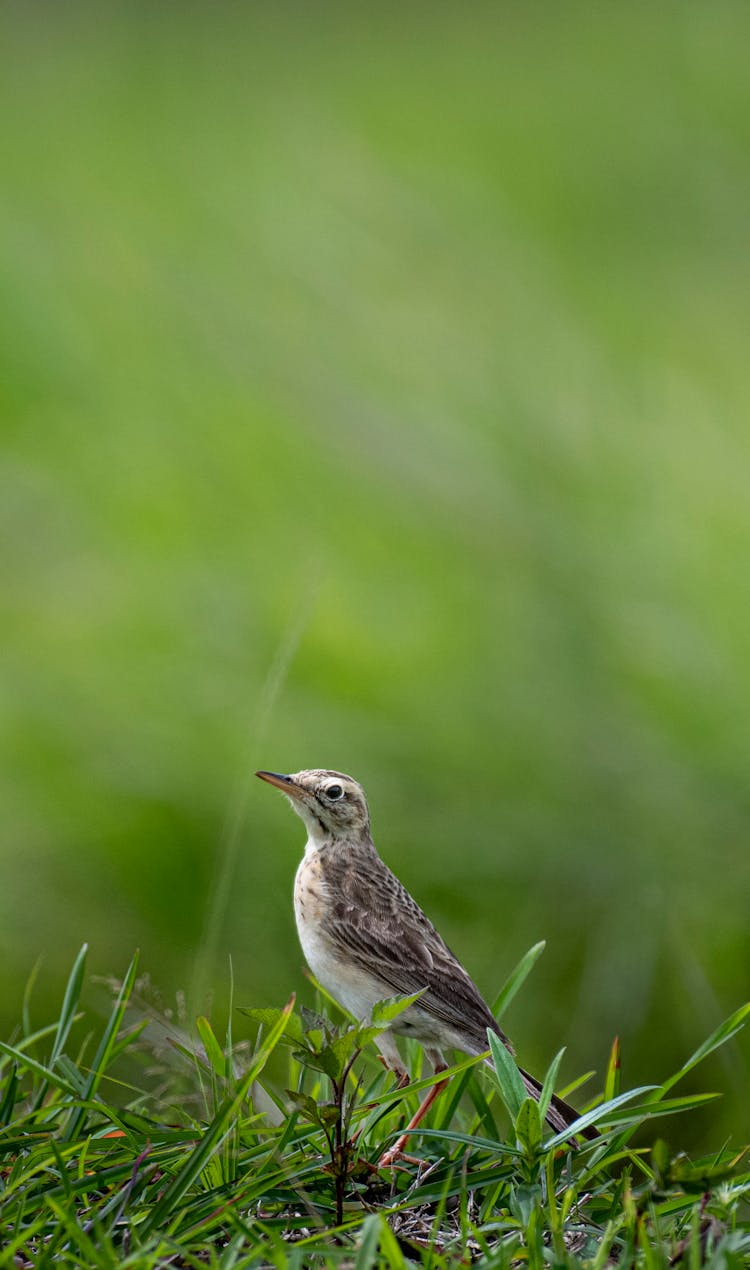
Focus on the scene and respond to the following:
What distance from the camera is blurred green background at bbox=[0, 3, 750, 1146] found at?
557 centimetres

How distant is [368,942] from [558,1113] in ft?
1.92

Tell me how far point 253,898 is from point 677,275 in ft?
26.3

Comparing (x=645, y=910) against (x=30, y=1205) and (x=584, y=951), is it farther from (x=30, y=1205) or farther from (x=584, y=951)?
(x=30, y=1205)

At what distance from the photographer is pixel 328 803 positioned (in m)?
3.68

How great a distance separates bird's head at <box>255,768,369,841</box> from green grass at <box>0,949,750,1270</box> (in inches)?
26.4

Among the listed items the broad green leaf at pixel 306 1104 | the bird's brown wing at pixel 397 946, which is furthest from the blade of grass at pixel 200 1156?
the bird's brown wing at pixel 397 946

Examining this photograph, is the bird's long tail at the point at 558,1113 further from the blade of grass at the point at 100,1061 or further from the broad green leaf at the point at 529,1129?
the blade of grass at the point at 100,1061

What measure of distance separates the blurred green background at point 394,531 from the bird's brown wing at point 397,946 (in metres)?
0.29

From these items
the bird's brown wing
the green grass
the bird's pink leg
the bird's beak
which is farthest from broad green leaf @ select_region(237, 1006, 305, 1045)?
the bird's beak

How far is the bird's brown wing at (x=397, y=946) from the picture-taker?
3.24 meters

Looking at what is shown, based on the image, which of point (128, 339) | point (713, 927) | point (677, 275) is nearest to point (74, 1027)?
point (713, 927)

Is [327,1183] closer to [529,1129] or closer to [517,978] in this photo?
[529,1129]

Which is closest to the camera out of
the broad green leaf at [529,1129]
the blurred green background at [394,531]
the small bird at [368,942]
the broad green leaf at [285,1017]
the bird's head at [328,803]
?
the broad green leaf at [285,1017]

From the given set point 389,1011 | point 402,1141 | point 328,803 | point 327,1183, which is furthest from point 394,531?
point 389,1011
